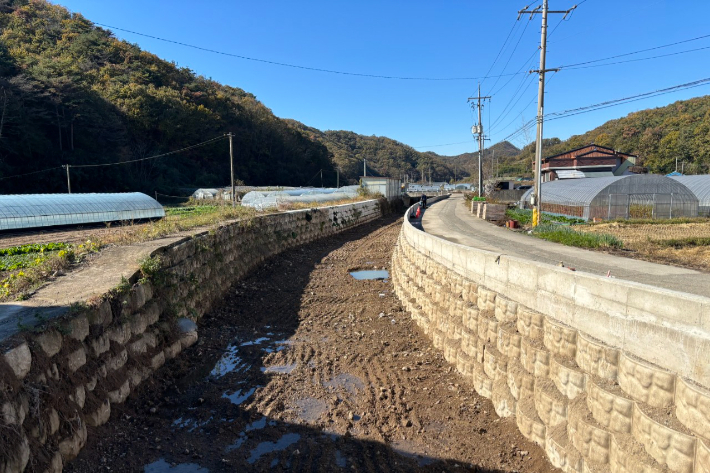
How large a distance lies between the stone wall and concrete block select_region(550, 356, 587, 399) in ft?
20.4

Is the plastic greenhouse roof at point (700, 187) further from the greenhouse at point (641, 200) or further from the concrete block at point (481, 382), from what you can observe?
the concrete block at point (481, 382)

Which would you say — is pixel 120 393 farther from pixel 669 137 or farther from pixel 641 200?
pixel 669 137

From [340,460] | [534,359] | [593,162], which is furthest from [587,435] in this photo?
[593,162]

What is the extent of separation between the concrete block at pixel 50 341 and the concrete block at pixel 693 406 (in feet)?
23.2

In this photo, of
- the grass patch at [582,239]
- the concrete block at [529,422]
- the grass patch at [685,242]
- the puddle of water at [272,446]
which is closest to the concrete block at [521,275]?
the concrete block at [529,422]

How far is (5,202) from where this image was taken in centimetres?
2150

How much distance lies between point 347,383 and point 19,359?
5222 millimetres

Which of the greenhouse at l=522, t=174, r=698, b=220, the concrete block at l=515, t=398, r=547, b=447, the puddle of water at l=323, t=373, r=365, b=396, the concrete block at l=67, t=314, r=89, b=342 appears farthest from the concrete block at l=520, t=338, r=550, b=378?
the greenhouse at l=522, t=174, r=698, b=220

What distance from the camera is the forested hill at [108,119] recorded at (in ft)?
133

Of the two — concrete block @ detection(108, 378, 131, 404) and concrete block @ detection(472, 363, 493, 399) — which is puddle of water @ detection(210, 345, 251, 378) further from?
concrete block @ detection(472, 363, 493, 399)

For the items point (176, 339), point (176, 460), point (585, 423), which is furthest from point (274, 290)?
point (585, 423)

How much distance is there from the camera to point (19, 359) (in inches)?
184

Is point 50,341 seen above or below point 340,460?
above

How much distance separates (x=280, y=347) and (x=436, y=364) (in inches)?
143
